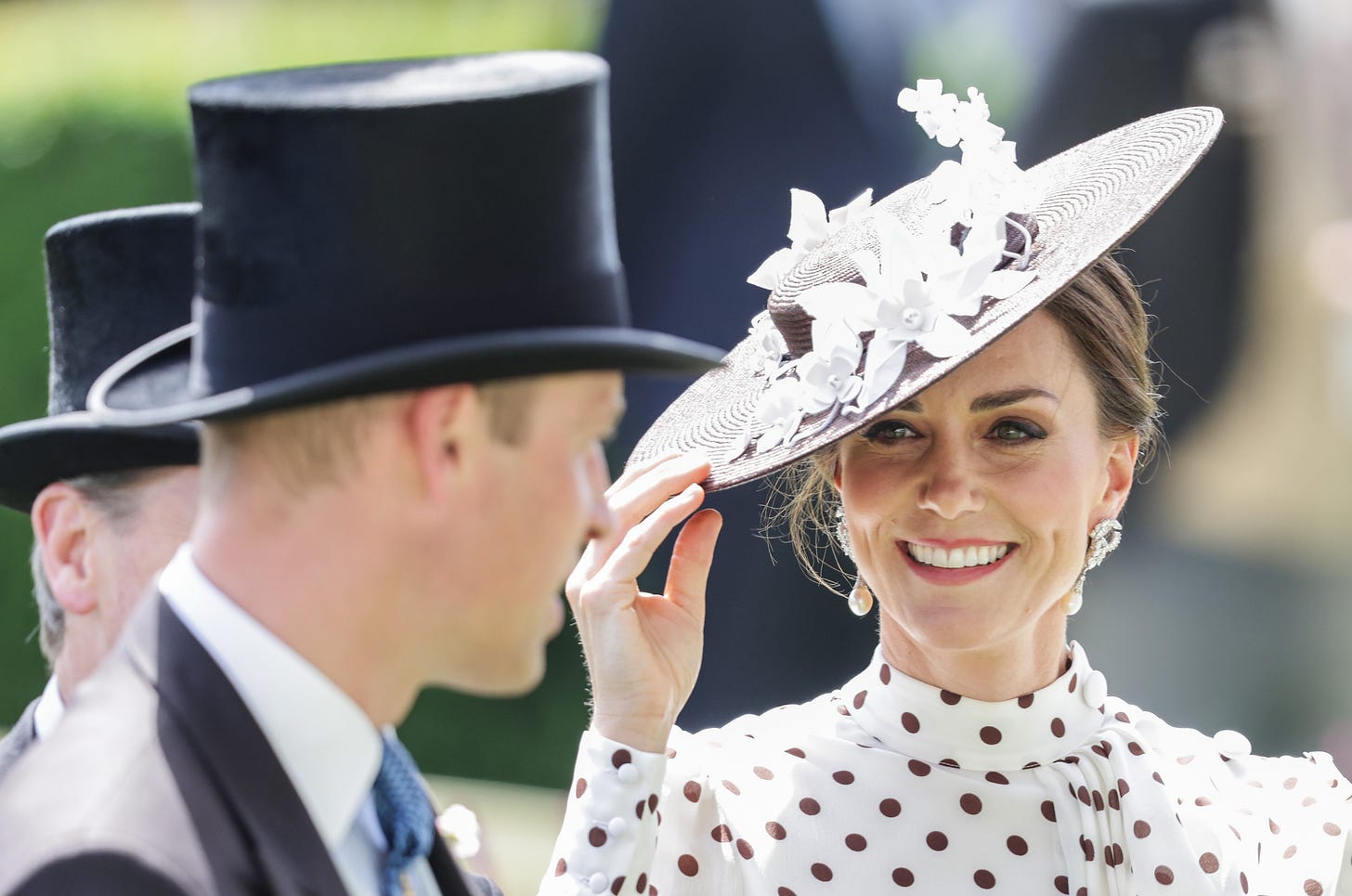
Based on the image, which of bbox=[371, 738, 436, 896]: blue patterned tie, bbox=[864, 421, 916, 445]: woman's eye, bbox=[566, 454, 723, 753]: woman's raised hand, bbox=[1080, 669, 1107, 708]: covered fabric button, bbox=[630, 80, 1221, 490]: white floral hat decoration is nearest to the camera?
bbox=[371, 738, 436, 896]: blue patterned tie

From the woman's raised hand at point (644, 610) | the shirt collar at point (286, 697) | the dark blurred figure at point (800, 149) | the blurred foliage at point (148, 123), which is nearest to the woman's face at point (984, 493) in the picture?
the woman's raised hand at point (644, 610)

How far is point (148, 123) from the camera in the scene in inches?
242

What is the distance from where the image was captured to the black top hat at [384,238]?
51.6 inches

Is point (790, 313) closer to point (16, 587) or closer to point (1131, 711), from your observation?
point (1131, 711)

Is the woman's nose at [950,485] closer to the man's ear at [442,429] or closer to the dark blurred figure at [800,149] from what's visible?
the man's ear at [442,429]

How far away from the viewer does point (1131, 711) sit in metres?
2.57

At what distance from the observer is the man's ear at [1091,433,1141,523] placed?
2.49m

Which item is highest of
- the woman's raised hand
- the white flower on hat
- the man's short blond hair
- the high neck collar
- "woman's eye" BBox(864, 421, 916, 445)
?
the man's short blond hair

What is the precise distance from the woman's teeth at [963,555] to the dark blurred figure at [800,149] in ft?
9.45

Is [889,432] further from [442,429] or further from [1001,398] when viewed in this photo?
[442,429]

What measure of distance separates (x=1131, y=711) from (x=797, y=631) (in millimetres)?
2807

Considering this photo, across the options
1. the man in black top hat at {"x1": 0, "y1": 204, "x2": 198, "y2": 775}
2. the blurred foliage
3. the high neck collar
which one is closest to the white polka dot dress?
the high neck collar

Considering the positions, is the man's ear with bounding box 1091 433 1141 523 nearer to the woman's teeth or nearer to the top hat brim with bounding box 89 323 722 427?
the woman's teeth

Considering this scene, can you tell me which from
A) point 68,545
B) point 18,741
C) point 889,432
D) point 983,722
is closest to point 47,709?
point 18,741
